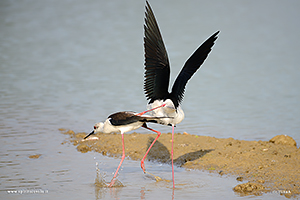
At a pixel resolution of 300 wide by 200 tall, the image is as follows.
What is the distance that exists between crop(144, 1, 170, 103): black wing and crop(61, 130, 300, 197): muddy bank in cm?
145

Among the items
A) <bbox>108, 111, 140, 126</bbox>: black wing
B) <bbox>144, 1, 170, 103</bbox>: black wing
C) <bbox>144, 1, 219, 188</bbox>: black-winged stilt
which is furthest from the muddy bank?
<bbox>144, 1, 170, 103</bbox>: black wing

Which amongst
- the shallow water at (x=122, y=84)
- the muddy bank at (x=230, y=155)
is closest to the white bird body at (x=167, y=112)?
the shallow water at (x=122, y=84)

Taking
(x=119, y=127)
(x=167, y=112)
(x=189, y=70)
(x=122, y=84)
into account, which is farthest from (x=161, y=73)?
(x=122, y=84)

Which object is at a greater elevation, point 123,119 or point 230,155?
point 123,119

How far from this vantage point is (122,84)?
1332cm

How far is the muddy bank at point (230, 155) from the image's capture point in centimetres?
582

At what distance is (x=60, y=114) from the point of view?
10539 mm

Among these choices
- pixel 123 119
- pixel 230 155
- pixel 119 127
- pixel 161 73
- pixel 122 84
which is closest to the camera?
pixel 161 73

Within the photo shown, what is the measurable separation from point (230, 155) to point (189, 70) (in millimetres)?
1673

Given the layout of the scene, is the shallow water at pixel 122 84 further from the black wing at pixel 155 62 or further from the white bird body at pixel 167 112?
the black wing at pixel 155 62

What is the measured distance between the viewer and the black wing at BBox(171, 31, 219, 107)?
6.25 m

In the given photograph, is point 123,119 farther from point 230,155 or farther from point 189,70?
point 230,155

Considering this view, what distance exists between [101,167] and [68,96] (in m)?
5.73

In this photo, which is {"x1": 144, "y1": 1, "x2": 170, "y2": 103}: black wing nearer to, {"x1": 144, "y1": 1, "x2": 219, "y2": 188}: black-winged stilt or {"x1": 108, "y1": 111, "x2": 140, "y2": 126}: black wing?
{"x1": 144, "y1": 1, "x2": 219, "y2": 188}: black-winged stilt
